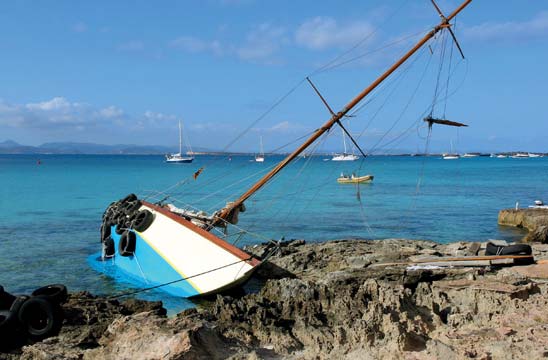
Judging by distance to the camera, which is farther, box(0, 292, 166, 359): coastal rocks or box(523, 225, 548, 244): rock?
box(523, 225, 548, 244): rock

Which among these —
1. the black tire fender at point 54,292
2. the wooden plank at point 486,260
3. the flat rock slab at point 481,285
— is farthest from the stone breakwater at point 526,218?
the black tire fender at point 54,292

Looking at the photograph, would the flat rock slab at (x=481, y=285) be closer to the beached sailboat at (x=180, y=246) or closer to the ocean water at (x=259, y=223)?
the ocean water at (x=259, y=223)

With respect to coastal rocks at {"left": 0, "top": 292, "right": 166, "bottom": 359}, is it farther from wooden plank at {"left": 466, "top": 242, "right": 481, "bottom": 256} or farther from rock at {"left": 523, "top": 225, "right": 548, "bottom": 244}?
rock at {"left": 523, "top": 225, "right": 548, "bottom": 244}

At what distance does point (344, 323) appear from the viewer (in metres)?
9.49

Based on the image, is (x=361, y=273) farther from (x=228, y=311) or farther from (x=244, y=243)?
(x=244, y=243)

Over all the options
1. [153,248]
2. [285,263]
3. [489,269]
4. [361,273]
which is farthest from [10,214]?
[489,269]

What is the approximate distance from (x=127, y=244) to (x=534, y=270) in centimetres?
1214

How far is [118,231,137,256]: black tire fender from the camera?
708 inches

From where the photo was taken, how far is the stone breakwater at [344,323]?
794 centimetres

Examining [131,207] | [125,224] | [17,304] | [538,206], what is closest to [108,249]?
[125,224]

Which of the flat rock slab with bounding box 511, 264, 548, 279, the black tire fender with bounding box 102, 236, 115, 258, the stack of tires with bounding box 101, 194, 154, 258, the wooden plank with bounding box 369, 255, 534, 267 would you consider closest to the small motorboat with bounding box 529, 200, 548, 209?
the wooden plank with bounding box 369, 255, 534, 267

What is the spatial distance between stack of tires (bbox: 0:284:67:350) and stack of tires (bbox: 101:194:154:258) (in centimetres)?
680

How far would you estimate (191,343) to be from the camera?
25.2ft

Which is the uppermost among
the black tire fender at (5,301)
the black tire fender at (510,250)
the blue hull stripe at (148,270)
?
the black tire fender at (510,250)
